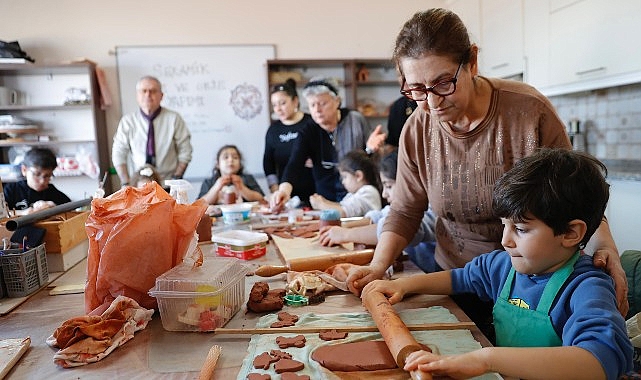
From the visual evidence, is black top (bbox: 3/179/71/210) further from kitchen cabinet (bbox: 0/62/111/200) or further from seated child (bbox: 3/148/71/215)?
kitchen cabinet (bbox: 0/62/111/200)

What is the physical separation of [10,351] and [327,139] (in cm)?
266

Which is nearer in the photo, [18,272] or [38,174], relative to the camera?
[18,272]

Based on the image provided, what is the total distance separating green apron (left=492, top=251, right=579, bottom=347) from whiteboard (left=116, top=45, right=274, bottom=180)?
4.16 m

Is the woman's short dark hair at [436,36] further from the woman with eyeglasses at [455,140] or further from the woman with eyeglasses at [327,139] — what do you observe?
the woman with eyeglasses at [327,139]

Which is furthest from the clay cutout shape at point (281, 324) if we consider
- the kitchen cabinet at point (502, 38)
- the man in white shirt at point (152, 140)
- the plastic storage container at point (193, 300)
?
the kitchen cabinet at point (502, 38)

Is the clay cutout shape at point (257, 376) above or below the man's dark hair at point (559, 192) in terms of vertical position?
below

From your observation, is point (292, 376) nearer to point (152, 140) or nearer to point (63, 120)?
point (152, 140)

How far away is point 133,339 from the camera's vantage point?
1.03 m

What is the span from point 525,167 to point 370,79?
421 centimetres

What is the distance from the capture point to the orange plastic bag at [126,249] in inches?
44.1

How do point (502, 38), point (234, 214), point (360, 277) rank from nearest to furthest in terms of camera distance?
point (360, 277) → point (234, 214) → point (502, 38)

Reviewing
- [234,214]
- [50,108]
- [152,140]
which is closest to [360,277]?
[234,214]

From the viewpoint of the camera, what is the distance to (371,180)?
2.83 meters

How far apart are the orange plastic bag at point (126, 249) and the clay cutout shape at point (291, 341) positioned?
39cm
